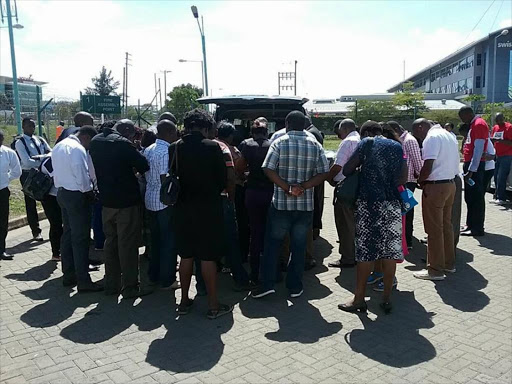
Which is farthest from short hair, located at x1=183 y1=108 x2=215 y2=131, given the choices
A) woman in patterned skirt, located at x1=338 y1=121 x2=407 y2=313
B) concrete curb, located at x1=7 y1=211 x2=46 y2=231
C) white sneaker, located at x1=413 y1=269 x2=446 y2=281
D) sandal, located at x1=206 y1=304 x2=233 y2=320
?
concrete curb, located at x1=7 y1=211 x2=46 y2=231

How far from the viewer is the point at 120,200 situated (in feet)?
16.4

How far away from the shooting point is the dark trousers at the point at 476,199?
7.39 meters

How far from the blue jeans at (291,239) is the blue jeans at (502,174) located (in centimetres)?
666

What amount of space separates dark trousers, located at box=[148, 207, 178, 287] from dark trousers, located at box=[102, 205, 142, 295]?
0.27 meters

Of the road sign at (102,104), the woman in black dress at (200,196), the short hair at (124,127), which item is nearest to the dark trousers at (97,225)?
the short hair at (124,127)

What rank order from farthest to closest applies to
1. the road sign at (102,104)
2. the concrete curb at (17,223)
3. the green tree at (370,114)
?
→ the green tree at (370,114)
the road sign at (102,104)
the concrete curb at (17,223)

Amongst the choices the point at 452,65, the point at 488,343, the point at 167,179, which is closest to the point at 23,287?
the point at 167,179

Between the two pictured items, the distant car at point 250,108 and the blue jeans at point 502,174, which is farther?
the blue jeans at point 502,174

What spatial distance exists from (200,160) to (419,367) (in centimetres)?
258

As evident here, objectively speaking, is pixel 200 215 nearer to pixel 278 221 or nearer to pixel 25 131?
pixel 278 221

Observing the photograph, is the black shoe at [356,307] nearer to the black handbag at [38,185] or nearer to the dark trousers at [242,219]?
the dark trousers at [242,219]

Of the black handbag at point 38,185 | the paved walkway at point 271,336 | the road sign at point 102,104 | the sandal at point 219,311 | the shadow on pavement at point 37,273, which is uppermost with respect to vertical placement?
the road sign at point 102,104

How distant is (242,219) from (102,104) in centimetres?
2310

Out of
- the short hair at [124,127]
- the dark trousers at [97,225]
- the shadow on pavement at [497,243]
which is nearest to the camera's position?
the short hair at [124,127]
